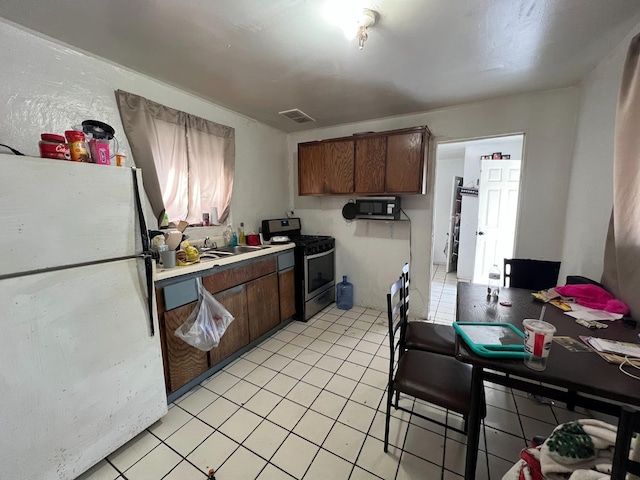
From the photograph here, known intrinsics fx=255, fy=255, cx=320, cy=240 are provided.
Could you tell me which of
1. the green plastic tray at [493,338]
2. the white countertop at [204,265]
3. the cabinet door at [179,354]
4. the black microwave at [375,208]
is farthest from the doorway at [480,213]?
the cabinet door at [179,354]

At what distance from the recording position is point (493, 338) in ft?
3.80

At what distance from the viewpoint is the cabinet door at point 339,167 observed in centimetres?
308

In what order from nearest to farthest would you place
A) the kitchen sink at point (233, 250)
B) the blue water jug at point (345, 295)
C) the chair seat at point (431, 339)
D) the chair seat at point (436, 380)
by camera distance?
the chair seat at point (436, 380) < the chair seat at point (431, 339) < the kitchen sink at point (233, 250) < the blue water jug at point (345, 295)

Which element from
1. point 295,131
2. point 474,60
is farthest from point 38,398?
point 295,131

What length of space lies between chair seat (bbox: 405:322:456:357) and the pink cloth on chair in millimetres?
767

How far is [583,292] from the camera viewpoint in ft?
5.26

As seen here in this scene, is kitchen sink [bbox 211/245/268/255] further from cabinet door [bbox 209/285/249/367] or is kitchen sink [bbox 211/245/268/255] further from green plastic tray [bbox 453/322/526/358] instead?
green plastic tray [bbox 453/322/526/358]

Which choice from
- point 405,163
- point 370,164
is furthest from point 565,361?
point 370,164

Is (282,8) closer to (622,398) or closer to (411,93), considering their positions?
(411,93)

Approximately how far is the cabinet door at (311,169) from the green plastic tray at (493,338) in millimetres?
2405

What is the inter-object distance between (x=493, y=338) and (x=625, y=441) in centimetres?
56

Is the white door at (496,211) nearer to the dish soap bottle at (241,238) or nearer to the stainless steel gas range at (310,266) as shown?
the stainless steel gas range at (310,266)

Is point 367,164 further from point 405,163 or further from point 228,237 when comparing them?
point 228,237

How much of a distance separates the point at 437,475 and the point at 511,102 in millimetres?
3158
